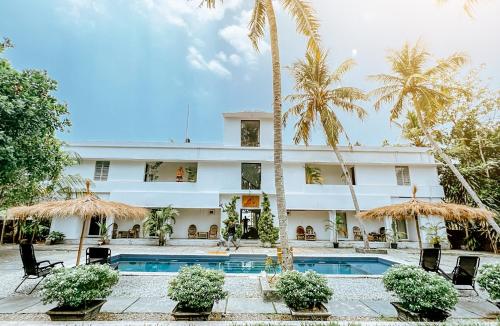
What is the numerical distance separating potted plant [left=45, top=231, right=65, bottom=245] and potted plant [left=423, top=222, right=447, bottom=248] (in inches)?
901

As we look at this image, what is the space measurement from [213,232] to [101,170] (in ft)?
29.9

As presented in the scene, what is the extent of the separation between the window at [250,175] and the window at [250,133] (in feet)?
5.40

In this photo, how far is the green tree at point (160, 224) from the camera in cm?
1655

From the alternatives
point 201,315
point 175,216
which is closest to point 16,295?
point 201,315

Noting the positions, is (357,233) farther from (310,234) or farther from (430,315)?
(430,315)

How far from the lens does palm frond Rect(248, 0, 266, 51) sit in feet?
30.5

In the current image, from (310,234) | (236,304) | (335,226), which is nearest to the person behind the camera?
(236,304)

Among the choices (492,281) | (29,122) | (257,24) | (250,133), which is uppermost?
(257,24)

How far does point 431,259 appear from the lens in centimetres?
762

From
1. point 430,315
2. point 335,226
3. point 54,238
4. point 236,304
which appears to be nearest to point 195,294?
point 236,304

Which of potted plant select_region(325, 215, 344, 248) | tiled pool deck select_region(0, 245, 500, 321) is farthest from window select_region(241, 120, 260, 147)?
tiled pool deck select_region(0, 245, 500, 321)

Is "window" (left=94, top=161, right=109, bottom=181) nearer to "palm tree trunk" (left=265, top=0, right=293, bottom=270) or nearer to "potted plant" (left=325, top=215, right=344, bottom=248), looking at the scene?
"palm tree trunk" (left=265, top=0, right=293, bottom=270)

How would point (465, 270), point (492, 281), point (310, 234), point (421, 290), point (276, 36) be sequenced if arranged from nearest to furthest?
point (421, 290), point (492, 281), point (465, 270), point (276, 36), point (310, 234)

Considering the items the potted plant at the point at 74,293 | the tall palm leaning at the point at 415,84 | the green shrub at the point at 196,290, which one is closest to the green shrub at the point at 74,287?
the potted plant at the point at 74,293
